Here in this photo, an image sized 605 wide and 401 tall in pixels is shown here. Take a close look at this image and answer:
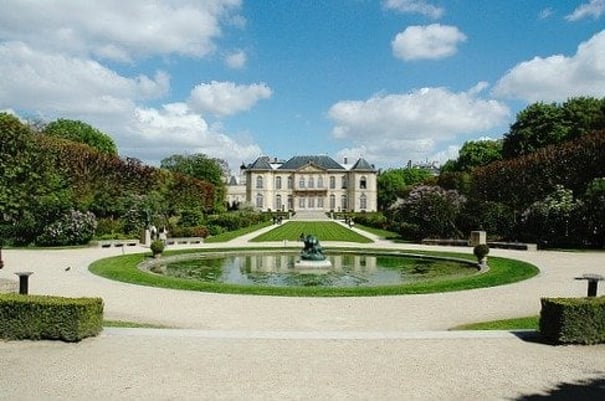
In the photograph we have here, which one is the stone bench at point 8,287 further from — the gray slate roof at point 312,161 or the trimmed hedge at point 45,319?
the gray slate roof at point 312,161

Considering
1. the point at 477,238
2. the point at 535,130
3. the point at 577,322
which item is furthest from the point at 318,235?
the point at 577,322

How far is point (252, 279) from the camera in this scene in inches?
663

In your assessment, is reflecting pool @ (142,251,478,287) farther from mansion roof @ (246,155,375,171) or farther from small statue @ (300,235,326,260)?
mansion roof @ (246,155,375,171)

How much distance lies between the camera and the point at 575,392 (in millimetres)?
6188

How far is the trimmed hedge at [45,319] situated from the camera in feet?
27.0

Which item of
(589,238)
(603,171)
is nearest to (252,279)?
(589,238)

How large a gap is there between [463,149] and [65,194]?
1924 inches

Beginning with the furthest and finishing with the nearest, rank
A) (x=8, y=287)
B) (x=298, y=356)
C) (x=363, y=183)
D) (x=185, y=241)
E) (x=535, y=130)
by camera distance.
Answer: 1. (x=363, y=183)
2. (x=535, y=130)
3. (x=185, y=241)
4. (x=8, y=287)
5. (x=298, y=356)

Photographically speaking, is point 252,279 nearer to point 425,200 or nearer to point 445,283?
point 445,283

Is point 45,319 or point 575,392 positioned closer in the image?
point 575,392

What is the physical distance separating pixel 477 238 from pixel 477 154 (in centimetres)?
3803

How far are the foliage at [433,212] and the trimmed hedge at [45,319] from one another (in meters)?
24.3

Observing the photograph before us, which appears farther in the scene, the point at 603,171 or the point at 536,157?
the point at 536,157

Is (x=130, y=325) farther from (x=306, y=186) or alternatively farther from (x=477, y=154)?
(x=306, y=186)
